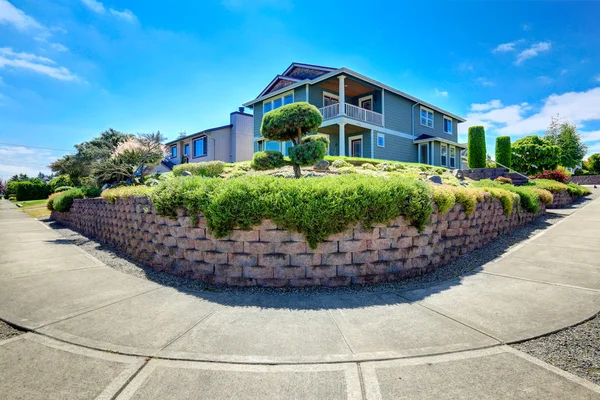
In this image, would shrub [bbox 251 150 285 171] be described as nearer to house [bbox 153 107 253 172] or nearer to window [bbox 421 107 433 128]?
house [bbox 153 107 253 172]

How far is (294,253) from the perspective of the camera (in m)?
4.43

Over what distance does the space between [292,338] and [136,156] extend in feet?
34.6

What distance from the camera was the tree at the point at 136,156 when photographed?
10797mm

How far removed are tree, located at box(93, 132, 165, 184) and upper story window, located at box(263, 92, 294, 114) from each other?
34.7 feet

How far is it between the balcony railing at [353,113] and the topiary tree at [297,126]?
791cm

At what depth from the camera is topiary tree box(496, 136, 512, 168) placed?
18.2 metres

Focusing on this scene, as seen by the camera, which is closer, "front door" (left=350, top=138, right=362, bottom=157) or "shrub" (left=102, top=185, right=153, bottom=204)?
"shrub" (left=102, top=185, right=153, bottom=204)

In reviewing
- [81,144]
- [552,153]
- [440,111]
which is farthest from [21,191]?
[552,153]

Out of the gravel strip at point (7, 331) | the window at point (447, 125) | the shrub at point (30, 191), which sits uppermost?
the window at point (447, 125)

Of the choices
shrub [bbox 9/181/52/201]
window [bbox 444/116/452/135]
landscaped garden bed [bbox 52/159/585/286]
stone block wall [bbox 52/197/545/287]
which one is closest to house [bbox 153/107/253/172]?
window [bbox 444/116/452/135]

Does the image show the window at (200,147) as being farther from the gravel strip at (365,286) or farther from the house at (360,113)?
the gravel strip at (365,286)

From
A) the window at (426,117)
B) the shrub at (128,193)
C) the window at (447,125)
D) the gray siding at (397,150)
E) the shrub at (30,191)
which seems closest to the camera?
the shrub at (128,193)

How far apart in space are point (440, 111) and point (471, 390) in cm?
2737

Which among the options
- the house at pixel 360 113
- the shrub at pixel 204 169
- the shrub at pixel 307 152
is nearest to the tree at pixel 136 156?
the shrub at pixel 204 169
